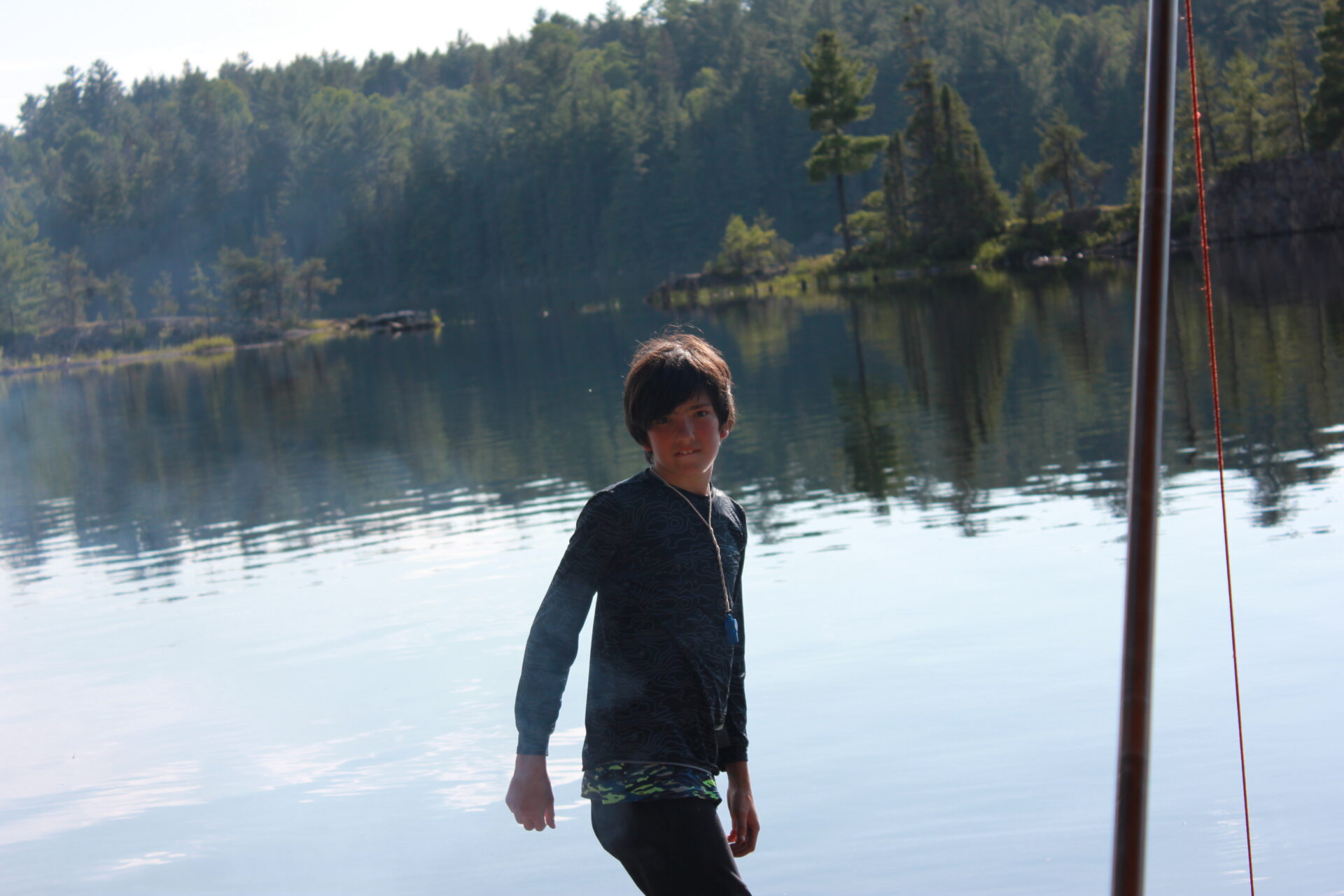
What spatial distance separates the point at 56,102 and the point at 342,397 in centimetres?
17990

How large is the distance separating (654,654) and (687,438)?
420mm

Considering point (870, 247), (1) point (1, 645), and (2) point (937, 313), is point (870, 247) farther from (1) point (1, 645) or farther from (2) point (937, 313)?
(1) point (1, 645)

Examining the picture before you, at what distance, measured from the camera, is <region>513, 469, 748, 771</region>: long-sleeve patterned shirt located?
8.56ft

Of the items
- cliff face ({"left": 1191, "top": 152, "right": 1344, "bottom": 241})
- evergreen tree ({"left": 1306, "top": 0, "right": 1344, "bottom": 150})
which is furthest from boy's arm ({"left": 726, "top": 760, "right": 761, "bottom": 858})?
evergreen tree ({"left": 1306, "top": 0, "right": 1344, "bottom": 150})

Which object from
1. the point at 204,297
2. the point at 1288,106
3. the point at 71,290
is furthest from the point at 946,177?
the point at 204,297

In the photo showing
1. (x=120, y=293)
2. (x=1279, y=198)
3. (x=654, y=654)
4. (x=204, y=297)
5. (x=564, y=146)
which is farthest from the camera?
(x=564, y=146)

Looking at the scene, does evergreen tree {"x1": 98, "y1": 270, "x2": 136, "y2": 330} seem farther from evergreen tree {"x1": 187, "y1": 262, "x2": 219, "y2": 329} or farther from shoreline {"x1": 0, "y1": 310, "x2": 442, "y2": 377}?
shoreline {"x1": 0, "y1": 310, "x2": 442, "y2": 377}

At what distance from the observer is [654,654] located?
2.65 metres

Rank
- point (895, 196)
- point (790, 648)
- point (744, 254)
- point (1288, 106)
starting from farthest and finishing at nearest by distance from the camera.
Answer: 1. point (744, 254)
2. point (895, 196)
3. point (1288, 106)
4. point (790, 648)

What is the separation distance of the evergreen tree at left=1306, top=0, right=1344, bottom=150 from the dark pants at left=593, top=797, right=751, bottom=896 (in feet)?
173

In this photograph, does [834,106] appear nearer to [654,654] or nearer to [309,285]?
[309,285]

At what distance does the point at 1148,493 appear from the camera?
165 centimetres

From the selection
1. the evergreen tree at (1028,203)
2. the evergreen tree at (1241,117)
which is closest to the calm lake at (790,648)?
the evergreen tree at (1241,117)

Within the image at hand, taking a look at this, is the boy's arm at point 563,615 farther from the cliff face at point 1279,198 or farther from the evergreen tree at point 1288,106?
the evergreen tree at point 1288,106
